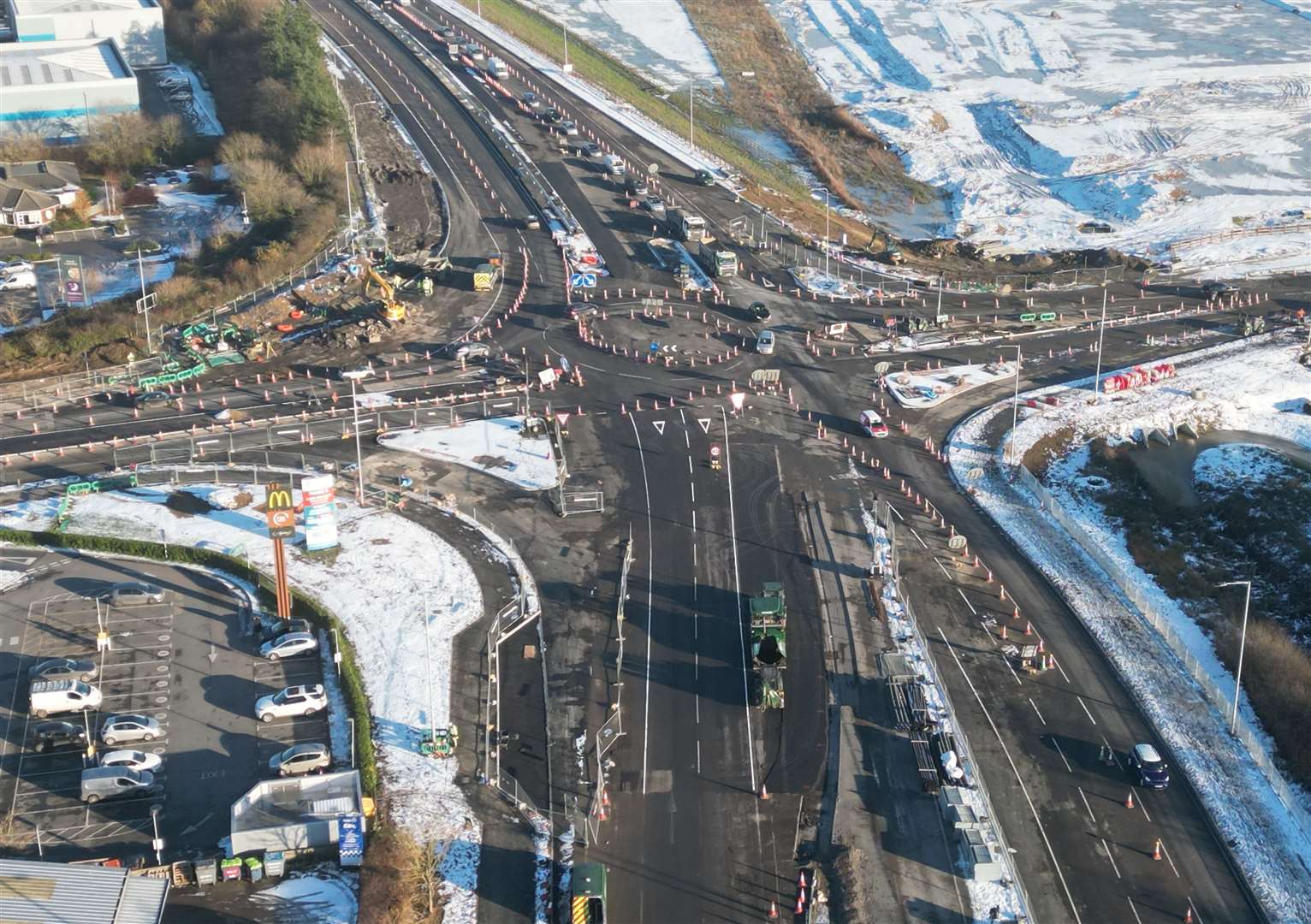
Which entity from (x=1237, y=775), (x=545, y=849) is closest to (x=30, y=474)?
(x=545, y=849)

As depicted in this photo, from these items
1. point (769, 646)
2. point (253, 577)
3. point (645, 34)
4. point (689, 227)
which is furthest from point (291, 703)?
point (645, 34)

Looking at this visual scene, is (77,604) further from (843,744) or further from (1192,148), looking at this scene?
(1192,148)

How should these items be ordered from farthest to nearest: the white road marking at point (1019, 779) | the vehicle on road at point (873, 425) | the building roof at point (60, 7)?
the building roof at point (60, 7), the vehicle on road at point (873, 425), the white road marking at point (1019, 779)

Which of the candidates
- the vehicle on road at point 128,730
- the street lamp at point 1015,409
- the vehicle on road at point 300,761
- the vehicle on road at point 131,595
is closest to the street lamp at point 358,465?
the vehicle on road at point 131,595

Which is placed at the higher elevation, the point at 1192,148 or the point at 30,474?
the point at 1192,148

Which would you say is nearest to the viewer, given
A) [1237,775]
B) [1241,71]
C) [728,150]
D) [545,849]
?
[545,849]

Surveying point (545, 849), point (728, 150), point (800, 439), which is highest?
point (728, 150)

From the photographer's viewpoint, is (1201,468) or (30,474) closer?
(30,474)

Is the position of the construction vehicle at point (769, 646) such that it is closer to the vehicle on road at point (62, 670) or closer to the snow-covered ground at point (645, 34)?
the vehicle on road at point (62, 670)
